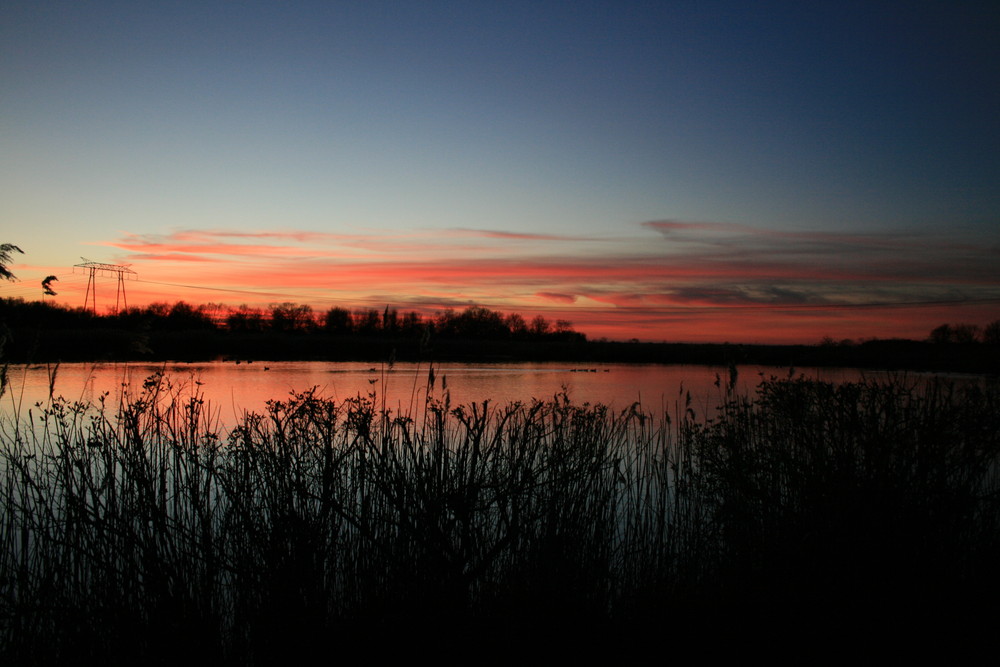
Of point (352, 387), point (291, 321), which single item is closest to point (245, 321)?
point (291, 321)

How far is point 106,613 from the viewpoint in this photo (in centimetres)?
430

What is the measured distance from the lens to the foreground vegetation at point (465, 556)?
14.3 ft

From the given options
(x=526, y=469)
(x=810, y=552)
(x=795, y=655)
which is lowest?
(x=795, y=655)

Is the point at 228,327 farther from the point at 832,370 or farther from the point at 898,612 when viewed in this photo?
the point at 898,612

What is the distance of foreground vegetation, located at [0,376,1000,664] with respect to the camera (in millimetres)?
4355

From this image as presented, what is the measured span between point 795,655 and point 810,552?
93 centimetres

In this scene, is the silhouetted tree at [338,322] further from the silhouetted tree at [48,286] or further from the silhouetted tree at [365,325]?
the silhouetted tree at [48,286]

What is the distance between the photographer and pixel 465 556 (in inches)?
177

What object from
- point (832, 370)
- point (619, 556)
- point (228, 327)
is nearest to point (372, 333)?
point (228, 327)

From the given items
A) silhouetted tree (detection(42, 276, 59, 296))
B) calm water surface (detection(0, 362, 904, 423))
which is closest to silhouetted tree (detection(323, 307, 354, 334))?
calm water surface (detection(0, 362, 904, 423))

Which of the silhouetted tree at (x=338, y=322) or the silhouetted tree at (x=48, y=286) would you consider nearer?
the silhouetted tree at (x=48, y=286)

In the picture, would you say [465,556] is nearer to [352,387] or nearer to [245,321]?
[352,387]

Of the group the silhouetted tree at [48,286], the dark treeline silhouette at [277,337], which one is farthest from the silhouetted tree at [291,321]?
the silhouetted tree at [48,286]

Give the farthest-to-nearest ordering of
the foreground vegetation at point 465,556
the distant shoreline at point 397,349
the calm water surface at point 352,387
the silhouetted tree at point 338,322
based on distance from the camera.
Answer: the silhouetted tree at point 338,322
the distant shoreline at point 397,349
the calm water surface at point 352,387
the foreground vegetation at point 465,556
